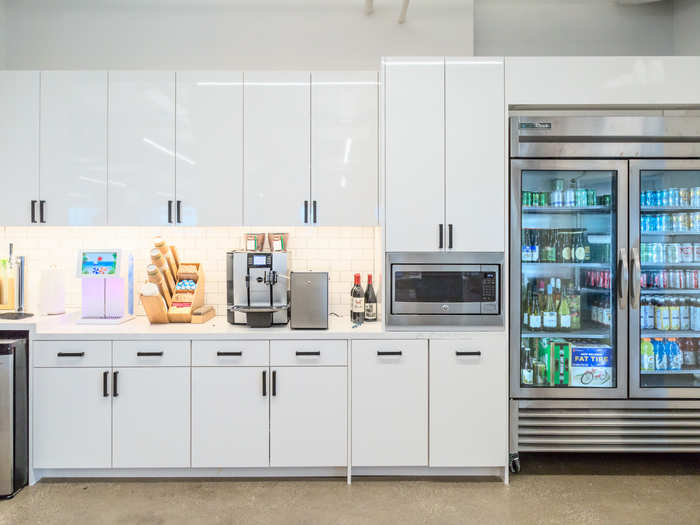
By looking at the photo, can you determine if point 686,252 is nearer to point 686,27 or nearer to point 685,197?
point 685,197

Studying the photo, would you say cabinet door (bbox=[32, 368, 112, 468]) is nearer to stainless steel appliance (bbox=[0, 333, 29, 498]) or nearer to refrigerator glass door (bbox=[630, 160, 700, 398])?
stainless steel appliance (bbox=[0, 333, 29, 498])

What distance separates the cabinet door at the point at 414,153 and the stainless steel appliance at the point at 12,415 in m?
2.31

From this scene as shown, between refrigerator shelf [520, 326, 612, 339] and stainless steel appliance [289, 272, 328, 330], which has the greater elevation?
stainless steel appliance [289, 272, 328, 330]

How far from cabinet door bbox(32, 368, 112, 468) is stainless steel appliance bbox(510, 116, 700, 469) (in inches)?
99.0

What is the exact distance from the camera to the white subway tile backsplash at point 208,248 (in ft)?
11.4

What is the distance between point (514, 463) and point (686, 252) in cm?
174

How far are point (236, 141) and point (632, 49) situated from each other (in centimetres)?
319

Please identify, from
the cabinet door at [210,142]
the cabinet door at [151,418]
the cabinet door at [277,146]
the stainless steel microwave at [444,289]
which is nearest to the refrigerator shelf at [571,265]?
the stainless steel microwave at [444,289]

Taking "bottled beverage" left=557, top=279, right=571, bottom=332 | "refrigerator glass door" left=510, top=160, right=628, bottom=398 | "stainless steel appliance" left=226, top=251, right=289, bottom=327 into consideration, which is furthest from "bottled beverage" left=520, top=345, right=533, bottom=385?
"stainless steel appliance" left=226, top=251, right=289, bottom=327

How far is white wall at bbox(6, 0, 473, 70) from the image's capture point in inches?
138

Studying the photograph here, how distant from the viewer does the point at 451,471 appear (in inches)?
114

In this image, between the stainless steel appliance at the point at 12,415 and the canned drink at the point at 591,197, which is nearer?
the stainless steel appliance at the point at 12,415

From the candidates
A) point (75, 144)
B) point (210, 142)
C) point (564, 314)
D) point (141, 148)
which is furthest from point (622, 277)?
point (75, 144)

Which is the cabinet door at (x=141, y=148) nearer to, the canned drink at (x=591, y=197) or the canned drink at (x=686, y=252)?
the canned drink at (x=591, y=197)
